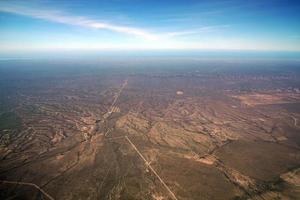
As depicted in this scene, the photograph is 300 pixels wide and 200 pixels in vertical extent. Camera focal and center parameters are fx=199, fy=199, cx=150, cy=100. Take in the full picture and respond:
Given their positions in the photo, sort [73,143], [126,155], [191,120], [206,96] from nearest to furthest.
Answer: [126,155], [73,143], [191,120], [206,96]

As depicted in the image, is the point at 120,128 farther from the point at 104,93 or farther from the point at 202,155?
A: the point at 104,93

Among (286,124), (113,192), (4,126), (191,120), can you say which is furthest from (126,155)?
(286,124)

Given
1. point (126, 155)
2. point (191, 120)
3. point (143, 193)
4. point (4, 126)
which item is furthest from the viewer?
point (191, 120)

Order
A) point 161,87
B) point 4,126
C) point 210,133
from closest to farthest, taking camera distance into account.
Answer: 1. point 210,133
2. point 4,126
3. point 161,87

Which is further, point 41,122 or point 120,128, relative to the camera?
point 41,122

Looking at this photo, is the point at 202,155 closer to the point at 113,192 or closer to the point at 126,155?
the point at 126,155

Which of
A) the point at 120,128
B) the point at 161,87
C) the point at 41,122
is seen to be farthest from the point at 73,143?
the point at 161,87
